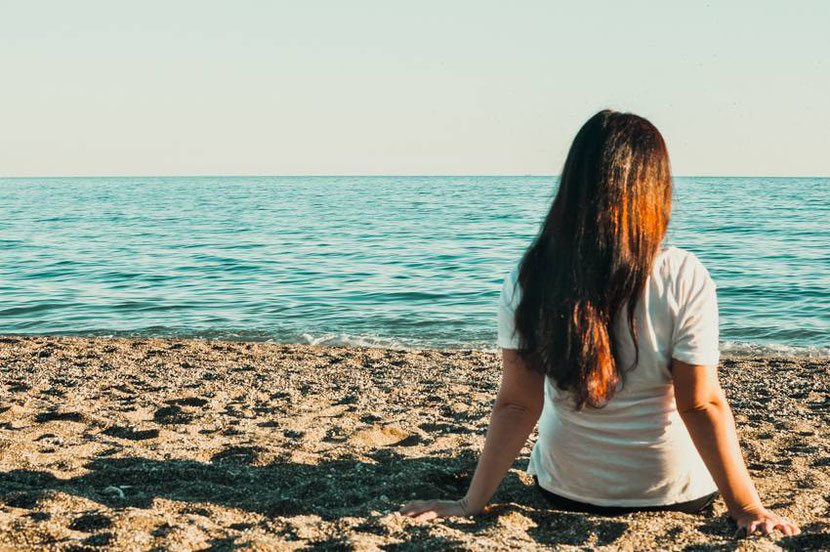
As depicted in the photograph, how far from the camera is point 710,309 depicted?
265 cm

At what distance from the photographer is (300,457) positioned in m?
4.36

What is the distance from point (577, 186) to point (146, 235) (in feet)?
79.7

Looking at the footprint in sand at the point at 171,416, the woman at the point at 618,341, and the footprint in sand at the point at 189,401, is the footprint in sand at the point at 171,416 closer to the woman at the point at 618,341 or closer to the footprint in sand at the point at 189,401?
the footprint in sand at the point at 189,401

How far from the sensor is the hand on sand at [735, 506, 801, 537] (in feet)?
9.46

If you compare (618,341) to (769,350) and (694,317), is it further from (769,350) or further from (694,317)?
(769,350)

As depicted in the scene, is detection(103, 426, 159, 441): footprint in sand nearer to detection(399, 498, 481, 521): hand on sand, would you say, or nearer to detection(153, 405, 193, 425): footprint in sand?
detection(153, 405, 193, 425): footprint in sand

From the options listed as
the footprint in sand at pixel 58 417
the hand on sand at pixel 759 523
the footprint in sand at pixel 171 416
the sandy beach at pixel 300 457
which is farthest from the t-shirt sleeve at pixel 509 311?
the footprint in sand at pixel 58 417

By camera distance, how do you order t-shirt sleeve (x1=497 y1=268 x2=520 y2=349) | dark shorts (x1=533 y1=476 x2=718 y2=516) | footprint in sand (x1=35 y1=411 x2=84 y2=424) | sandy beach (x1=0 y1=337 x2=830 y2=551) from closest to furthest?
t-shirt sleeve (x1=497 y1=268 x2=520 y2=349) < sandy beach (x1=0 y1=337 x2=830 y2=551) < dark shorts (x1=533 y1=476 x2=718 y2=516) < footprint in sand (x1=35 y1=411 x2=84 y2=424)

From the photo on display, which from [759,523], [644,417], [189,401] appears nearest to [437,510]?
[644,417]

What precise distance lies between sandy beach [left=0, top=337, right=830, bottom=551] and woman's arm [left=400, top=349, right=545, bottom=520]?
0.70 ft

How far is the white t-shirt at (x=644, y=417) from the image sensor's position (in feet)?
8.67

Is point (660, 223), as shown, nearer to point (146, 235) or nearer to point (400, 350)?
point (400, 350)

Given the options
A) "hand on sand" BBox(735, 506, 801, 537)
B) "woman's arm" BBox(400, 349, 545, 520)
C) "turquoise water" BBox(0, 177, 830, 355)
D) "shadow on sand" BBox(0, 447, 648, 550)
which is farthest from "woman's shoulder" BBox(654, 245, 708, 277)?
"shadow on sand" BBox(0, 447, 648, 550)

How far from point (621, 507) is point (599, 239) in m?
1.15
